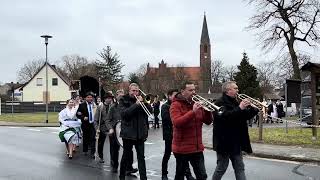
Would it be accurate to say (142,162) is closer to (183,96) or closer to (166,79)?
(183,96)

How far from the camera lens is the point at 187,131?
319 inches

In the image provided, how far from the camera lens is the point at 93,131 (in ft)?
51.1

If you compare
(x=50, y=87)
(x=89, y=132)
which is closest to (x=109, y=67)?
(x=50, y=87)

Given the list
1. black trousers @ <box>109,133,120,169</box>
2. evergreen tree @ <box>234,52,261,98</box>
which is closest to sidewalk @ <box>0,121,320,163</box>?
black trousers @ <box>109,133,120,169</box>

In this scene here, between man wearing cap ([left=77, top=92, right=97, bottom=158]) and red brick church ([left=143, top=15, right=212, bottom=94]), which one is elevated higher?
red brick church ([left=143, top=15, right=212, bottom=94])

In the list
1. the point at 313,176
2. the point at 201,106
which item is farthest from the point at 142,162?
the point at 313,176

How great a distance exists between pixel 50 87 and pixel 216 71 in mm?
45650

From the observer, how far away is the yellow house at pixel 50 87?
281 feet

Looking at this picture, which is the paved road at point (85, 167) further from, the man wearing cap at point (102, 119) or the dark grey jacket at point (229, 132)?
the dark grey jacket at point (229, 132)

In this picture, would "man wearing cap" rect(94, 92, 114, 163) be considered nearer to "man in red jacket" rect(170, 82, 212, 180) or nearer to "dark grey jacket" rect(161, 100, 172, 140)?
"dark grey jacket" rect(161, 100, 172, 140)

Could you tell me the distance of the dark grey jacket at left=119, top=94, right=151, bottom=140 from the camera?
9.80m

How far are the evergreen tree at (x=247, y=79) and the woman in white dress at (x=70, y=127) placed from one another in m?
34.0

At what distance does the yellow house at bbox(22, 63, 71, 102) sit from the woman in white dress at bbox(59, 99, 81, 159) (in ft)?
231

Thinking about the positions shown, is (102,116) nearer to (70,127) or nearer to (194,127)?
(70,127)
